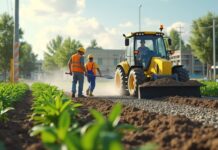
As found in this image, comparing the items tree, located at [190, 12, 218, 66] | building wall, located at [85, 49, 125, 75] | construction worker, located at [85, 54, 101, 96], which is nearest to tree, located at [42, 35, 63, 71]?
building wall, located at [85, 49, 125, 75]

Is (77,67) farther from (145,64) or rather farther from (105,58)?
(105,58)

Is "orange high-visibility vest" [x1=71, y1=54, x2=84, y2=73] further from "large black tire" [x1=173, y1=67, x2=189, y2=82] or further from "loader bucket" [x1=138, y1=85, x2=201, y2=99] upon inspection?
"large black tire" [x1=173, y1=67, x2=189, y2=82]

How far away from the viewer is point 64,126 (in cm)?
351

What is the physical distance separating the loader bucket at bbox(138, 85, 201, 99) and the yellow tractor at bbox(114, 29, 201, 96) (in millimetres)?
610

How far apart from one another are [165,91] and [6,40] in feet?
96.0

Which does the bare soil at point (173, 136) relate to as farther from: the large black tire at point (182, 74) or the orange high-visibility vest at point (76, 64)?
the large black tire at point (182, 74)

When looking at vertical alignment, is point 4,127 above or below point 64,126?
below

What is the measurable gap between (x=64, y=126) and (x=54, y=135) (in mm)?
116

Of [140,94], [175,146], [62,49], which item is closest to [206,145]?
[175,146]

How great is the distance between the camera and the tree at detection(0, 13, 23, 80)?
39.8m

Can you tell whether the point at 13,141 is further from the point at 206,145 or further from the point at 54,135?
the point at 206,145

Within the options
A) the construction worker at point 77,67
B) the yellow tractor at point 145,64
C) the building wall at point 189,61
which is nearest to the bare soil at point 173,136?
the yellow tractor at point 145,64

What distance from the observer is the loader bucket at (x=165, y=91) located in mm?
13422

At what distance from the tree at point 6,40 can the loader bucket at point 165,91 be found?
28597 mm
